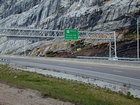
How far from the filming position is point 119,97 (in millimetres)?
12086

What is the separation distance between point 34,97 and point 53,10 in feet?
315

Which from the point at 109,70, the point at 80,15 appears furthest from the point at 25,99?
the point at 80,15

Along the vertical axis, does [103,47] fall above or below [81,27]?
below

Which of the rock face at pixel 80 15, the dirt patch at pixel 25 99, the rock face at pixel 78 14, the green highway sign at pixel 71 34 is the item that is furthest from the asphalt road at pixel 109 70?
the rock face at pixel 78 14

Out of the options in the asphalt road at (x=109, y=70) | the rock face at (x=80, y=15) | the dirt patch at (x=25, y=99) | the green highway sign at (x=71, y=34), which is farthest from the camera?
the rock face at (x=80, y=15)

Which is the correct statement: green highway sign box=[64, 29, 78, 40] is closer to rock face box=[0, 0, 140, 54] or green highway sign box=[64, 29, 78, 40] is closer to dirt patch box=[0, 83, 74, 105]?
rock face box=[0, 0, 140, 54]

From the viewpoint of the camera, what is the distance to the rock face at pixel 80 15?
6906cm


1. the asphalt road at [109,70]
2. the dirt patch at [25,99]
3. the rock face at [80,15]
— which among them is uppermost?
the rock face at [80,15]

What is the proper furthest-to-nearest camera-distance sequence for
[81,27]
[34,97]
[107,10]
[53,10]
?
[53,10], [81,27], [107,10], [34,97]

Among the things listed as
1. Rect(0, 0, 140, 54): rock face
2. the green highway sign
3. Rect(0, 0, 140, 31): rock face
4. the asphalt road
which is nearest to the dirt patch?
the asphalt road

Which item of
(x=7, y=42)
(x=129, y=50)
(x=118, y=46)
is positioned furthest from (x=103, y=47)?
(x=7, y=42)

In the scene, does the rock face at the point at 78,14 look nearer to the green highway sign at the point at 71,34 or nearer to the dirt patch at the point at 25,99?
the green highway sign at the point at 71,34

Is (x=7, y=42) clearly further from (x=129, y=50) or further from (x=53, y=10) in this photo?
(x=129, y=50)

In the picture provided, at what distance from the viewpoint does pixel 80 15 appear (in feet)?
274
